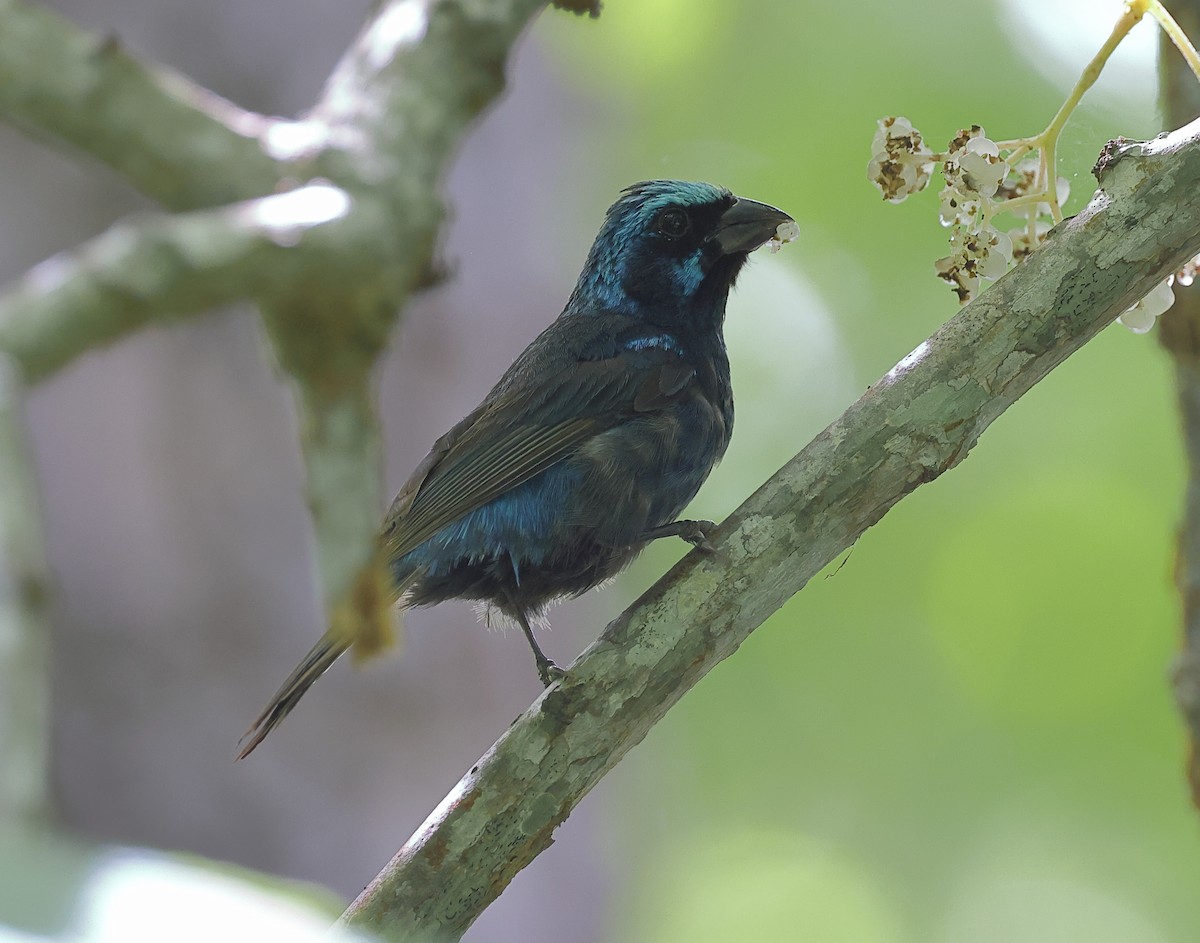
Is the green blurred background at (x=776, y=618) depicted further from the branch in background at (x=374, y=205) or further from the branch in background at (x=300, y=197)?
the branch in background at (x=300, y=197)

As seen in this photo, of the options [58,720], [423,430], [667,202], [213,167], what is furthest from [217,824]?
[667,202]

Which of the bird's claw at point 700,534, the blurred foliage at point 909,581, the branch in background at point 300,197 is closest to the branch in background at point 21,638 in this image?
the branch in background at point 300,197

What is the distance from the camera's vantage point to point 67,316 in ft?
6.36

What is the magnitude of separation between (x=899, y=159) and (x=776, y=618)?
21.1 ft

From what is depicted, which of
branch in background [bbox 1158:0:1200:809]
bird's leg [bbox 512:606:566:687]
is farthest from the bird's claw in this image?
branch in background [bbox 1158:0:1200:809]

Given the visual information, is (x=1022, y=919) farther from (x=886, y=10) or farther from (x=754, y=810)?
(x=886, y=10)

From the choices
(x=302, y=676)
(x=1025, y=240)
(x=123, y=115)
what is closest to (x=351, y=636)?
(x=302, y=676)

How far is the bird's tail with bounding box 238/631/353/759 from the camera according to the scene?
3.05 metres

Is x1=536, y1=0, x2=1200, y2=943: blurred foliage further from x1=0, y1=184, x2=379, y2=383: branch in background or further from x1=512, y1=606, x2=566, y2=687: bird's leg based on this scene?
x1=0, y1=184, x2=379, y2=383: branch in background

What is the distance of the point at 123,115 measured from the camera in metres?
2.82

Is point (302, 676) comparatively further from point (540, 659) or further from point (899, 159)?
point (899, 159)

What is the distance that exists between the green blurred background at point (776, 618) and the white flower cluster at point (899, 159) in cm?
165

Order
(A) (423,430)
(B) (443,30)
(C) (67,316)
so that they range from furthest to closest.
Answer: (A) (423,430) → (B) (443,30) → (C) (67,316)

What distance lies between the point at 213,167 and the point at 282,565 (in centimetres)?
182
